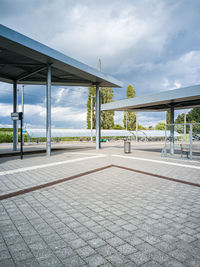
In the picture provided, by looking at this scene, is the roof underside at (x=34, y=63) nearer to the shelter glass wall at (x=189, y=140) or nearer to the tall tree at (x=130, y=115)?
the shelter glass wall at (x=189, y=140)

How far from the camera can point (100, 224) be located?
3.62 metres

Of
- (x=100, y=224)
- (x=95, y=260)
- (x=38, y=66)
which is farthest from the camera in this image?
(x=38, y=66)

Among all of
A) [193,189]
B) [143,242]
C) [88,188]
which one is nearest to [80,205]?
[88,188]

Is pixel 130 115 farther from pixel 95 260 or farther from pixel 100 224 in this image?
pixel 95 260

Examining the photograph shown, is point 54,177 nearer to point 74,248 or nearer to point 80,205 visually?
point 80,205

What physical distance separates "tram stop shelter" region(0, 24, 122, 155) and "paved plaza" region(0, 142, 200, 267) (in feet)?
23.7

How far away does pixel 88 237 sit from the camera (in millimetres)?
3160

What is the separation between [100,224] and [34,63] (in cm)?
1336

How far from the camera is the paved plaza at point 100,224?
8.71 feet

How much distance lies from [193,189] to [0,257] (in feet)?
17.5

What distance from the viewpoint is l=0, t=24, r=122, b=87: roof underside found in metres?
10.0

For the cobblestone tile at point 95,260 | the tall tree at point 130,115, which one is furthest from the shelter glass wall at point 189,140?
the tall tree at point 130,115

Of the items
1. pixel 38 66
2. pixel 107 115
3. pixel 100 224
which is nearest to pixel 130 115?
pixel 107 115

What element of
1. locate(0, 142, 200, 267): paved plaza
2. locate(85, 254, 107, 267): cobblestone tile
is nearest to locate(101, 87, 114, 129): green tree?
locate(0, 142, 200, 267): paved plaza
